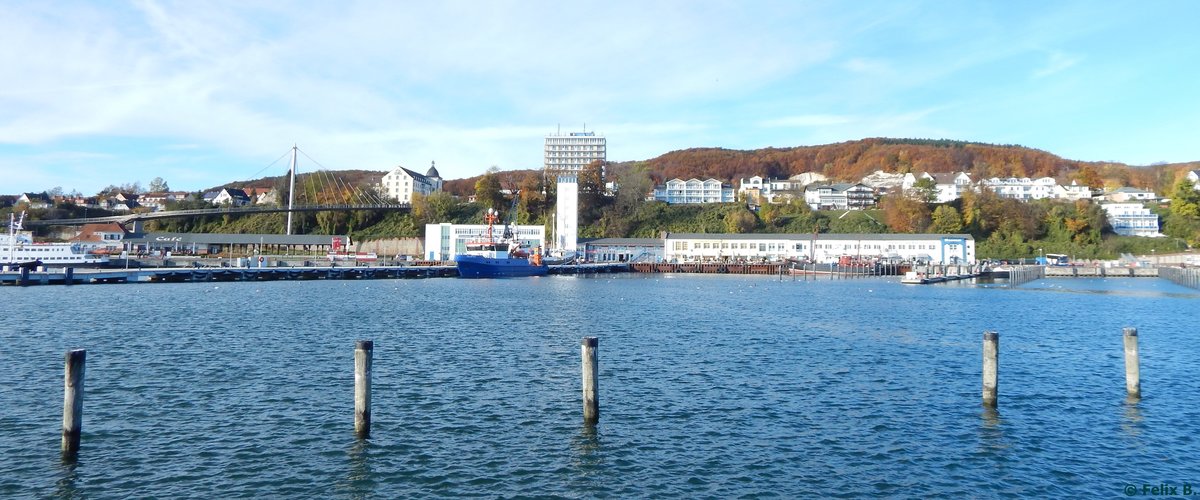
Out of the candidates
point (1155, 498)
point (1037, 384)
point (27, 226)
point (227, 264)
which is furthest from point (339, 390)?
point (27, 226)

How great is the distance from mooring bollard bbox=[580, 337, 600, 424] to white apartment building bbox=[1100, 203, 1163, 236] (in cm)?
10149

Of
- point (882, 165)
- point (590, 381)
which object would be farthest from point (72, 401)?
point (882, 165)

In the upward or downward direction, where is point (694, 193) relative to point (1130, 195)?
upward

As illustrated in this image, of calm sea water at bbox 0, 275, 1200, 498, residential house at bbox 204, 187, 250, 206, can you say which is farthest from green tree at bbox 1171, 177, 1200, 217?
residential house at bbox 204, 187, 250, 206

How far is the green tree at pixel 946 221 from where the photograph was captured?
87113 millimetres

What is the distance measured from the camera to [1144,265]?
240ft

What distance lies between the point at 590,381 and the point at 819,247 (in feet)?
243

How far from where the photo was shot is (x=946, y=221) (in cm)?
8738

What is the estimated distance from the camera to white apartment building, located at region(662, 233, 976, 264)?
77.6 meters

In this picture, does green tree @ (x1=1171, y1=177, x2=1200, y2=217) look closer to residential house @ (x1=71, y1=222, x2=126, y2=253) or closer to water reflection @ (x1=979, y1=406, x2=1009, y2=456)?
water reflection @ (x1=979, y1=406, x2=1009, y2=456)

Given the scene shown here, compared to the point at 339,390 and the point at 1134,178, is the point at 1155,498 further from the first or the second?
the point at 1134,178

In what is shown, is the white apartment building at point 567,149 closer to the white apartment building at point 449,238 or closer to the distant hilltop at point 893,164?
the distant hilltop at point 893,164

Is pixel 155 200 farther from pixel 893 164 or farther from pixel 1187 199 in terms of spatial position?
pixel 1187 199

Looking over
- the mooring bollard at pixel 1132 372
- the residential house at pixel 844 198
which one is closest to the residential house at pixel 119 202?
the residential house at pixel 844 198
